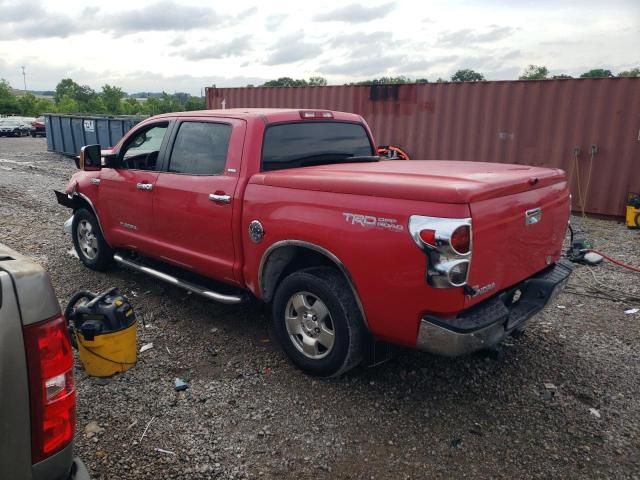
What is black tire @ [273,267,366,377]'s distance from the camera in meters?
3.23

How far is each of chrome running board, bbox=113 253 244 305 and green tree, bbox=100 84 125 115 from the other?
68.2 meters

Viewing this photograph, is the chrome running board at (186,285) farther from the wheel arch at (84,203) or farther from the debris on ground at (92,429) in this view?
the debris on ground at (92,429)

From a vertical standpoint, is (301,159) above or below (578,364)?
above

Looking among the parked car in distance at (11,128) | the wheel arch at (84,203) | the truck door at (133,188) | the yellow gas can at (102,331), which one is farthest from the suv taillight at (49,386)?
the parked car in distance at (11,128)

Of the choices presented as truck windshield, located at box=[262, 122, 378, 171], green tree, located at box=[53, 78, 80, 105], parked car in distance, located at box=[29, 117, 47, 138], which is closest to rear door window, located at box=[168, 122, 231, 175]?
truck windshield, located at box=[262, 122, 378, 171]

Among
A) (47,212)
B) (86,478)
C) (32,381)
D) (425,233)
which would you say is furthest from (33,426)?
(47,212)

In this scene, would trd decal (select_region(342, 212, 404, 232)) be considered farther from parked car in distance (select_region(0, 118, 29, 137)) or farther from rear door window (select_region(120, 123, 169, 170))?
parked car in distance (select_region(0, 118, 29, 137))

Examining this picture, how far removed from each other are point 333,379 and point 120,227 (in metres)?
2.84

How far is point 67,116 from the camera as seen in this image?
1866 cm

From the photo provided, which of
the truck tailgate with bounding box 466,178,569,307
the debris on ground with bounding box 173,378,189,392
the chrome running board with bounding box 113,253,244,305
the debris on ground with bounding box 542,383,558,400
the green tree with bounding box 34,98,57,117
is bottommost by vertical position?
the debris on ground with bounding box 173,378,189,392

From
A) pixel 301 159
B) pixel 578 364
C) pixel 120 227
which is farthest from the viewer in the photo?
pixel 120 227

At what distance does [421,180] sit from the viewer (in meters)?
2.96

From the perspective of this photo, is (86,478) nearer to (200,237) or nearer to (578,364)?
(200,237)

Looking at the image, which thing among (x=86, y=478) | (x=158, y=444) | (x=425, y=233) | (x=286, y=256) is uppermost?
(x=425, y=233)
